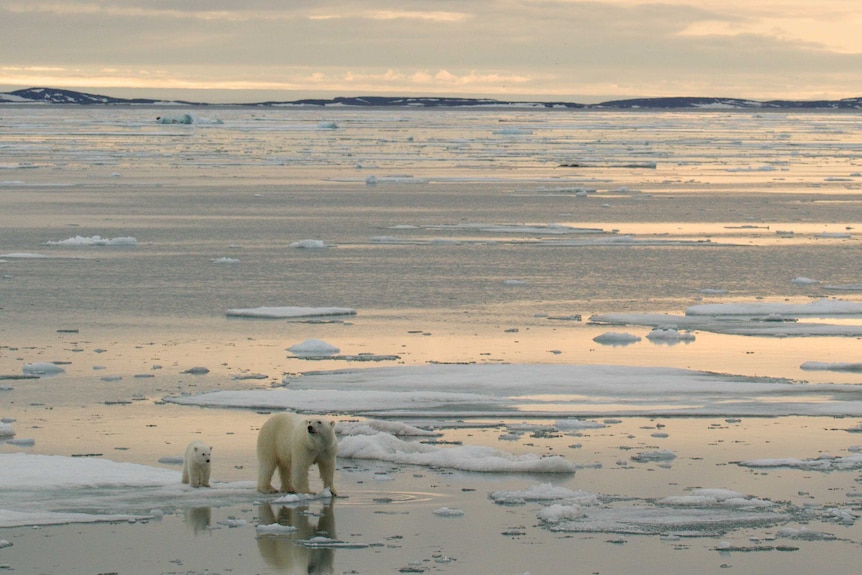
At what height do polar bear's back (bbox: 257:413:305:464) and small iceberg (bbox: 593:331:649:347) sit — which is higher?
polar bear's back (bbox: 257:413:305:464)

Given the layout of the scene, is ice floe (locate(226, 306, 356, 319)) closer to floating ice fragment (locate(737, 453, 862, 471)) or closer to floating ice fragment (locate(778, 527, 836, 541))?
floating ice fragment (locate(737, 453, 862, 471))

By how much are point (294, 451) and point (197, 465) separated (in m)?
0.44

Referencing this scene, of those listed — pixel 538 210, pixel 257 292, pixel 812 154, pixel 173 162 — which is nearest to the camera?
pixel 257 292

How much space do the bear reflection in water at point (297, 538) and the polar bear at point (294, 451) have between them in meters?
0.17

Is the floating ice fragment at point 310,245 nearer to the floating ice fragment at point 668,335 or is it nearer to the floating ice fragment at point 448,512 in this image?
the floating ice fragment at point 668,335

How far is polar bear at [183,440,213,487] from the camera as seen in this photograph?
6.55 meters

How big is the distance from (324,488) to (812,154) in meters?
45.0

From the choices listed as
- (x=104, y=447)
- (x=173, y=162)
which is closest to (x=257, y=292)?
(x=104, y=447)

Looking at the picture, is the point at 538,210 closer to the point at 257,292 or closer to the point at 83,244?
the point at 83,244

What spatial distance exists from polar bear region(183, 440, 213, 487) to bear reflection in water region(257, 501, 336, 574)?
323 mm

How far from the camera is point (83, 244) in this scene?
1798 cm

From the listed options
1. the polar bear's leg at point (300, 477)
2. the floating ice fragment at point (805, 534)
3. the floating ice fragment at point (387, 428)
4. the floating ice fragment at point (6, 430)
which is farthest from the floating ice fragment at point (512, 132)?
the floating ice fragment at point (805, 534)

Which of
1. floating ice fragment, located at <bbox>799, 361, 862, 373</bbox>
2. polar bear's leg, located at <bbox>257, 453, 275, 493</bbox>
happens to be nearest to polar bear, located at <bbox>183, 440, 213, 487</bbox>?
polar bear's leg, located at <bbox>257, 453, 275, 493</bbox>

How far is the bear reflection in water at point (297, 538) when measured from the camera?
5.62 meters
